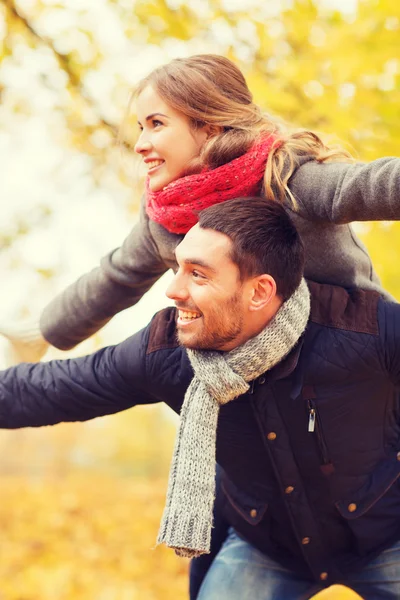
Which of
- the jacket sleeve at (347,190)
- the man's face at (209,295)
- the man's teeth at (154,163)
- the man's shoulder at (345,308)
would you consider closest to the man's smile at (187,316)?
the man's face at (209,295)

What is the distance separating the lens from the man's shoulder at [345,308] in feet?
7.28

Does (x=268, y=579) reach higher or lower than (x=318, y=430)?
lower

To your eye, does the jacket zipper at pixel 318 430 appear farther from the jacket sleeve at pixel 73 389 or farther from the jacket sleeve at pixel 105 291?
the jacket sleeve at pixel 105 291

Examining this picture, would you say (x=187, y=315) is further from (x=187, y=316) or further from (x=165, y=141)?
(x=165, y=141)

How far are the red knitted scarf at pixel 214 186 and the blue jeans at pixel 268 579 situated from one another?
1116mm

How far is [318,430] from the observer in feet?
7.55

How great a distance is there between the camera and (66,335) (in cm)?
312

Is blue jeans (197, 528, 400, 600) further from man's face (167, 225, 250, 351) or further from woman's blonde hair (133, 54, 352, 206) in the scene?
woman's blonde hair (133, 54, 352, 206)

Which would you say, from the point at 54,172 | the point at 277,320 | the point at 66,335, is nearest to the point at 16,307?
the point at 54,172

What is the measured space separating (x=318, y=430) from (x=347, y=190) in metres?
0.69

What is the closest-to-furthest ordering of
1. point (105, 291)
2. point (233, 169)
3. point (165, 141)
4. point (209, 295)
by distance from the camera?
point (209, 295) → point (233, 169) → point (165, 141) → point (105, 291)

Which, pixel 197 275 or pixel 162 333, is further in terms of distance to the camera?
pixel 162 333

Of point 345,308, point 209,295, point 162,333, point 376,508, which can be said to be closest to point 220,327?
point 209,295

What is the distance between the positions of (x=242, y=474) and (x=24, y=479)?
7.29 m
